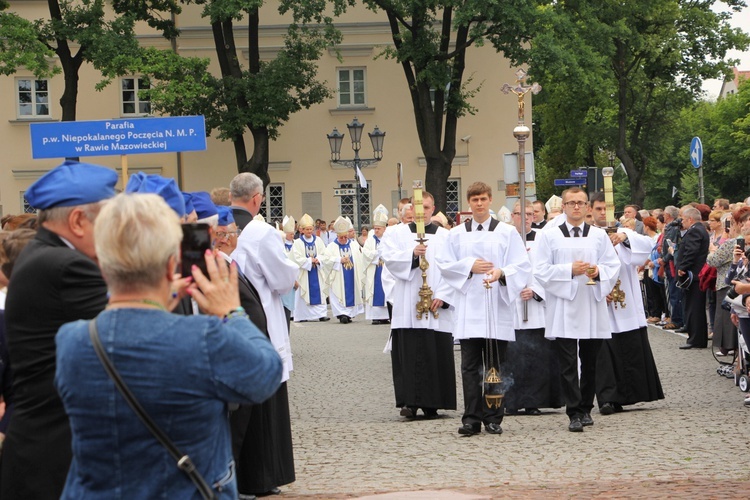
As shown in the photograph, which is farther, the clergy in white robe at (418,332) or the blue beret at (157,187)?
the clergy in white robe at (418,332)

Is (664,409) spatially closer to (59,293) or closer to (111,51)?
(59,293)

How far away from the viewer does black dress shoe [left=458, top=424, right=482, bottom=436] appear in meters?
10.2

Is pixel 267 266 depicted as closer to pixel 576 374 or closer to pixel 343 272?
pixel 576 374

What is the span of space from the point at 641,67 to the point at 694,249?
110 ft

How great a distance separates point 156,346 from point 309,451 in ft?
21.2

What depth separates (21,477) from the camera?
14.3 feet

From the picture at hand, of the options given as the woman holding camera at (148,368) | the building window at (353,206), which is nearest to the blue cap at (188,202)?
the woman holding camera at (148,368)

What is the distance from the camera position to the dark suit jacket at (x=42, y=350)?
4.30m

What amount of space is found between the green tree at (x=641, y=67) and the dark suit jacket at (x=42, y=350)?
3483cm

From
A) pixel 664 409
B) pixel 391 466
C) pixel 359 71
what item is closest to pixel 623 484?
pixel 391 466

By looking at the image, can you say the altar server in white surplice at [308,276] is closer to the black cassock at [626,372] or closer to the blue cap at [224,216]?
the black cassock at [626,372]

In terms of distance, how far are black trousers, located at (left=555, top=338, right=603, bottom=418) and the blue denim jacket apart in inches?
283

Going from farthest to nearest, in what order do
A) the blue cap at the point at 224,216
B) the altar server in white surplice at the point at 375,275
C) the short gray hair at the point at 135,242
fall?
the altar server in white surplice at the point at 375,275 → the blue cap at the point at 224,216 → the short gray hair at the point at 135,242

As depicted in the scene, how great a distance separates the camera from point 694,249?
1759 cm
